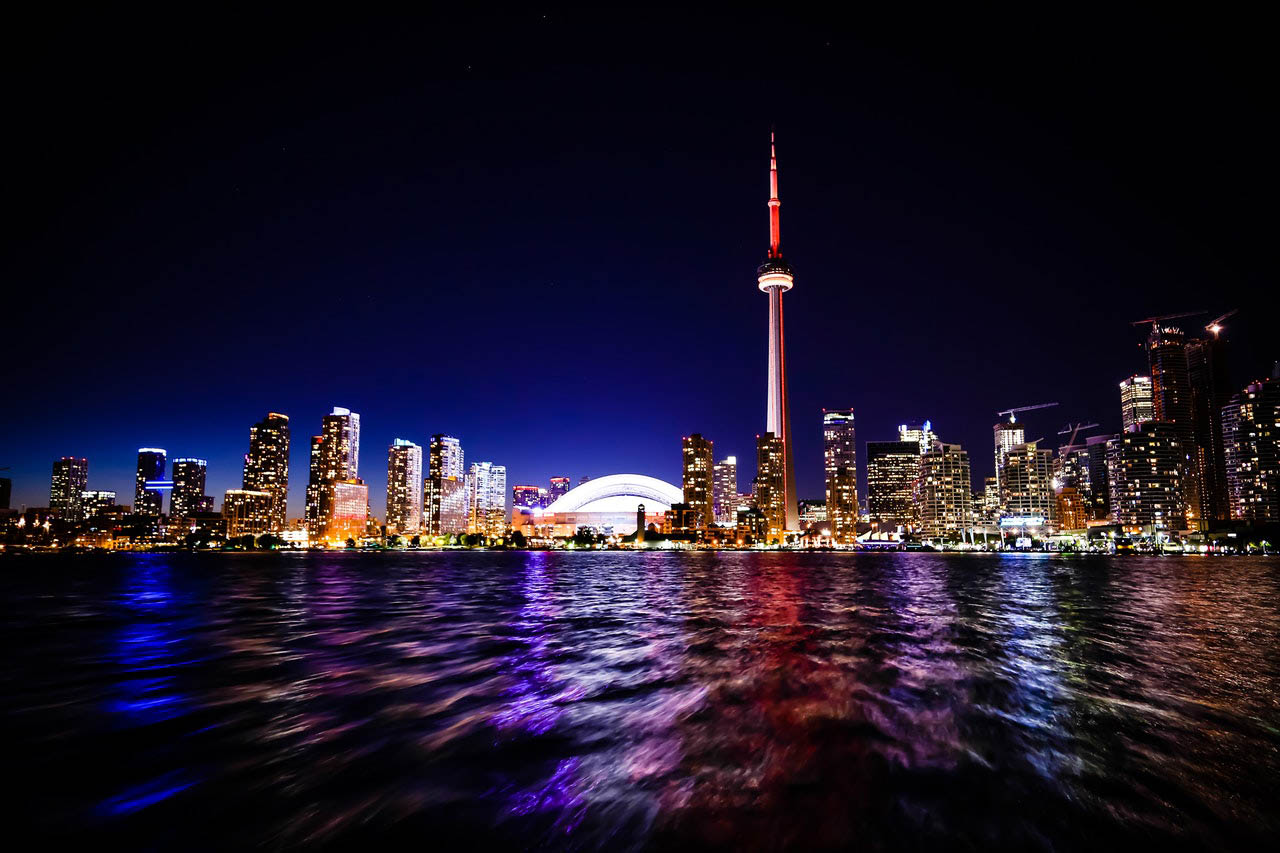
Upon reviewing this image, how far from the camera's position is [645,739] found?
9086mm

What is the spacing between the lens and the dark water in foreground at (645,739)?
20.3ft

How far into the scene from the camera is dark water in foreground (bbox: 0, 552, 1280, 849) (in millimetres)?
6184

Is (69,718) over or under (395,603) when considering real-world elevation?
over

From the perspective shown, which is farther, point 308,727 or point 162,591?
point 162,591

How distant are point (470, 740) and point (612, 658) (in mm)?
7804

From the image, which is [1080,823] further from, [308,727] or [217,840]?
[308,727]

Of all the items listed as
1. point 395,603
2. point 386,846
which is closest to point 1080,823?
point 386,846

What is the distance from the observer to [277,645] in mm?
18266

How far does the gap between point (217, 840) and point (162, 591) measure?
48862 millimetres

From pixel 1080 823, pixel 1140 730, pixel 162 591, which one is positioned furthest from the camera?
pixel 162 591

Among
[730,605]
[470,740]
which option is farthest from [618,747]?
[730,605]

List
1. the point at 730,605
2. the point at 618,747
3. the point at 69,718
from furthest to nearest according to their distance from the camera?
the point at 730,605 → the point at 69,718 → the point at 618,747

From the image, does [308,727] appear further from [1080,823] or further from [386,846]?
[1080,823]

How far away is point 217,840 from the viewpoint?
5.81m
